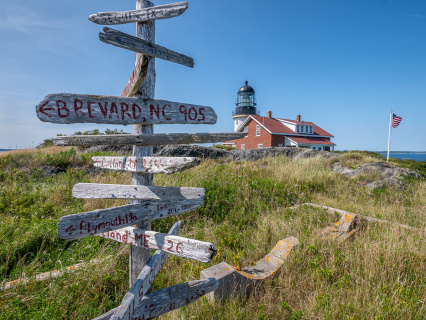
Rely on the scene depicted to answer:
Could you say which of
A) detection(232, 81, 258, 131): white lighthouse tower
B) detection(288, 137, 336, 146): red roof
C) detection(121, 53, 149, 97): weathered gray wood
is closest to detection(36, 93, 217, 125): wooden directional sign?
detection(121, 53, 149, 97): weathered gray wood

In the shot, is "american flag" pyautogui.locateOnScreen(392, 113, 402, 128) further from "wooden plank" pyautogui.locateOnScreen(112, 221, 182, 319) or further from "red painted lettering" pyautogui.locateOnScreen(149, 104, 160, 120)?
"wooden plank" pyautogui.locateOnScreen(112, 221, 182, 319)

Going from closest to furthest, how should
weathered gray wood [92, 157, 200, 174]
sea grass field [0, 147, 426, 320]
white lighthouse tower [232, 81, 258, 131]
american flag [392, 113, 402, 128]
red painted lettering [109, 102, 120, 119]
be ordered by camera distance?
weathered gray wood [92, 157, 200, 174]
red painted lettering [109, 102, 120, 119]
sea grass field [0, 147, 426, 320]
american flag [392, 113, 402, 128]
white lighthouse tower [232, 81, 258, 131]

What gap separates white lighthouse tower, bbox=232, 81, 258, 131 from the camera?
43.9 meters

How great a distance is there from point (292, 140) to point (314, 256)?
32.1m

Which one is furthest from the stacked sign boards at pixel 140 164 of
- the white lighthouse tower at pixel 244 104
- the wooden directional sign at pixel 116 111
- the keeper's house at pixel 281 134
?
the white lighthouse tower at pixel 244 104

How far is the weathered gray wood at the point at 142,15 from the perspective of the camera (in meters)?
2.40

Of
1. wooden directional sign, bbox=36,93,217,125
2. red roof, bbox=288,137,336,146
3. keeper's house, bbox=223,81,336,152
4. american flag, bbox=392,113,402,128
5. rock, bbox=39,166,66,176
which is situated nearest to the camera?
wooden directional sign, bbox=36,93,217,125

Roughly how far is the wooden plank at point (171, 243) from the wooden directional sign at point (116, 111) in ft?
3.88

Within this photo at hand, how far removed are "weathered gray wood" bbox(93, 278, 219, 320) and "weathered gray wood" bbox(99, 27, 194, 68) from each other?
8.41 feet

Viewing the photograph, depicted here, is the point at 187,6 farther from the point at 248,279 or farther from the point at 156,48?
the point at 248,279

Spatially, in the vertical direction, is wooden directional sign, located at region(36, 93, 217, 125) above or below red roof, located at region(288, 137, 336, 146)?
below

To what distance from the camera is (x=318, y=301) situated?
2.63 meters

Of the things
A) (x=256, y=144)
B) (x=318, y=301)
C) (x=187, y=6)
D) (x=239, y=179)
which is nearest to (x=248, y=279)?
(x=318, y=301)

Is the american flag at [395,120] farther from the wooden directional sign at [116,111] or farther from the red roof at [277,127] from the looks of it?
the wooden directional sign at [116,111]
